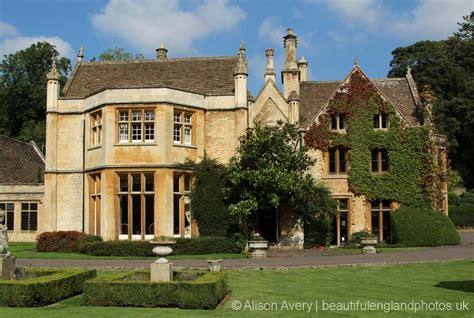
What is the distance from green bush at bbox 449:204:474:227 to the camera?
4953 cm

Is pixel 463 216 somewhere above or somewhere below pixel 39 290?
above

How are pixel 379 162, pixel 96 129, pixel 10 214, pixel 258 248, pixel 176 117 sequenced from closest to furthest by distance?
pixel 258 248
pixel 176 117
pixel 96 129
pixel 379 162
pixel 10 214

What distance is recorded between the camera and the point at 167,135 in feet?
97.0

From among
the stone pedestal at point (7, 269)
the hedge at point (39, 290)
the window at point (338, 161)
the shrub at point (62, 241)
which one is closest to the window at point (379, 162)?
the window at point (338, 161)

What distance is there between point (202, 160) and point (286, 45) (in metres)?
11.7

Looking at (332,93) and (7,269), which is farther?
(332,93)

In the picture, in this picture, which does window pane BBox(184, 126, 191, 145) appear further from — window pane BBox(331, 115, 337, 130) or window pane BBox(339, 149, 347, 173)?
window pane BBox(339, 149, 347, 173)

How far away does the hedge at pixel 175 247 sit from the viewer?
27.4 metres

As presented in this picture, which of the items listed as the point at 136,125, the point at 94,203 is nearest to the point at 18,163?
the point at 94,203

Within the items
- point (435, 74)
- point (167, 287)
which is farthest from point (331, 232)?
point (435, 74)

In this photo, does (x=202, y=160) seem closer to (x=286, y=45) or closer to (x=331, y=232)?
(x=331, y=232)

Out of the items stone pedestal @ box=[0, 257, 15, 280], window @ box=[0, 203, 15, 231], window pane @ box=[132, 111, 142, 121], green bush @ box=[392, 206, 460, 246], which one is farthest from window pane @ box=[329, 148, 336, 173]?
window @ box=[0, 203, 15, 231]

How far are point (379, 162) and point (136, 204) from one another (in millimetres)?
14904

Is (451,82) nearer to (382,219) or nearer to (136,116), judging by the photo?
(382,219)
